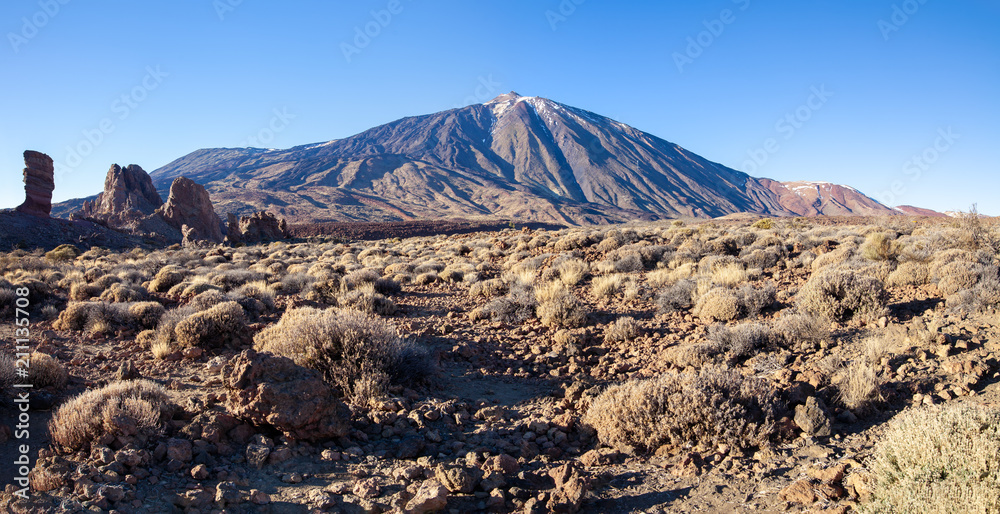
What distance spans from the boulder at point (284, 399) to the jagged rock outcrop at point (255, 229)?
34.9 meters

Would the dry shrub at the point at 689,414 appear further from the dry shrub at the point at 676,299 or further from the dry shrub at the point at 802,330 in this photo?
the dry shrub at the point at 676,299

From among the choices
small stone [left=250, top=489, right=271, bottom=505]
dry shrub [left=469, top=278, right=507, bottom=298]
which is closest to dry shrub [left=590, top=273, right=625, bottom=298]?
dry shrub [left=469, top=278, right=507, bottom=298]

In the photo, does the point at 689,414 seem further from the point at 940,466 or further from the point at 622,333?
the point at 622,333

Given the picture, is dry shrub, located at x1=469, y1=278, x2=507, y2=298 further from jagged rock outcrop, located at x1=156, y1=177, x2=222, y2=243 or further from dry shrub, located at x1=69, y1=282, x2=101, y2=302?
jagged rock outcrop, located at x1=156, y1=177, x2=222, y2=243

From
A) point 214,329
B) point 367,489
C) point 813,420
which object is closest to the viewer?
point 367,489

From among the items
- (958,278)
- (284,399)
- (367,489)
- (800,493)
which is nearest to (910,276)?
(958,278)

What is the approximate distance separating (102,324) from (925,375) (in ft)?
34.1

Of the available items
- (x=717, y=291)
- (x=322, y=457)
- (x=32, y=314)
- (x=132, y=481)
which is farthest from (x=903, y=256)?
(x=32, y=314)

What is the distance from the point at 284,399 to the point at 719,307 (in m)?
5.97

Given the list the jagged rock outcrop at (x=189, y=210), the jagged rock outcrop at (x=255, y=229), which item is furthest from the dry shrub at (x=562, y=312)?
the jagged rock outcrop at (x=189, y=210)

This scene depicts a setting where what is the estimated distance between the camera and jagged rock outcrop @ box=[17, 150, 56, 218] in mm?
33969

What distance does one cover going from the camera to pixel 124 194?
48000mm

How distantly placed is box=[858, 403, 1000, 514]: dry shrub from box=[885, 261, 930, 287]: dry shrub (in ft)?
17.1

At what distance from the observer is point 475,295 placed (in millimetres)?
10383
